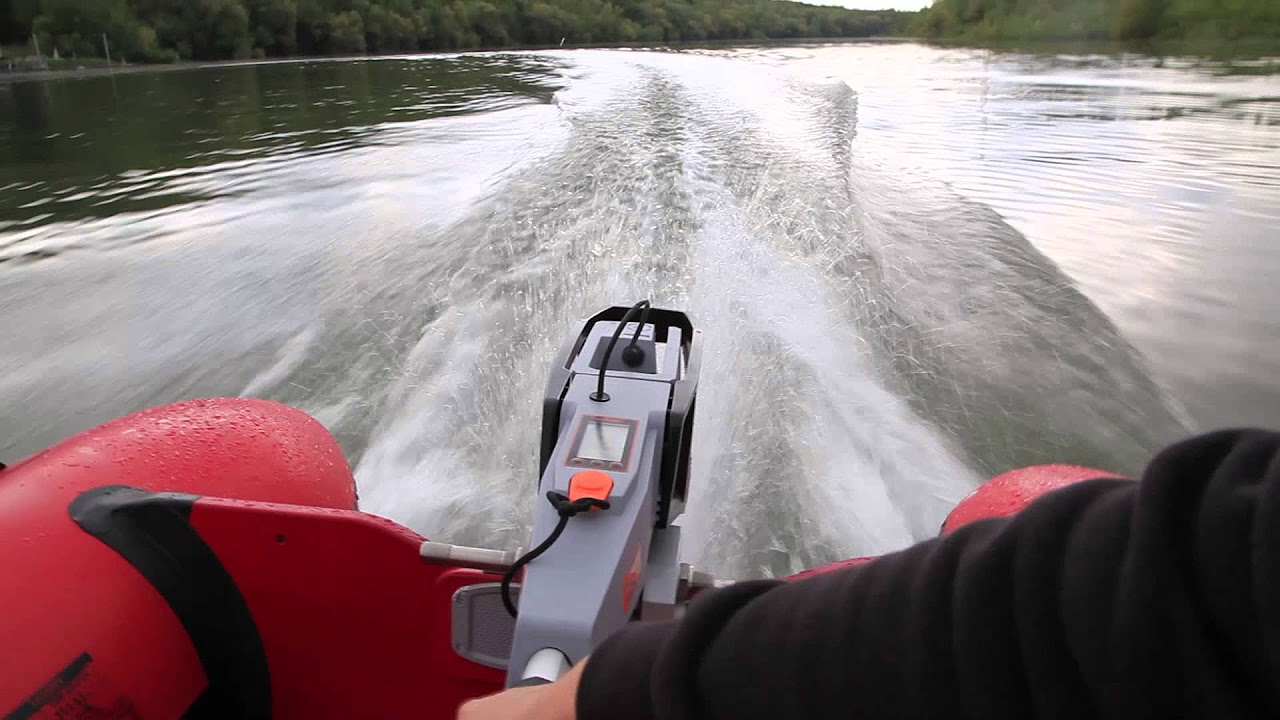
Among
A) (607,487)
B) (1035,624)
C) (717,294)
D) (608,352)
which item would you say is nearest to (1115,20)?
(717,294)

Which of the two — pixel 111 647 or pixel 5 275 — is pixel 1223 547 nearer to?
pixel 111 647

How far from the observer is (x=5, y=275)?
4.09 meters

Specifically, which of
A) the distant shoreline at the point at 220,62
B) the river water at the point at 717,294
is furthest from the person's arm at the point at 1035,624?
the distant shoreline at the point at 220,62

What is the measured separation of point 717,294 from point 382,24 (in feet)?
95.4

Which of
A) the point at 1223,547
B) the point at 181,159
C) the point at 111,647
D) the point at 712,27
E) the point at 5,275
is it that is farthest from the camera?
the point at 712,27

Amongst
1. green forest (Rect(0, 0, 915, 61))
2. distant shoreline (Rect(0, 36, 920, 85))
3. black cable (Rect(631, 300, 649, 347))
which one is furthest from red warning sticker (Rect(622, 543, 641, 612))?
green forest (Rect(0, 0, 915, 61))

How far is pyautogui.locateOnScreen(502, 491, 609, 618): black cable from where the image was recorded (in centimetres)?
99

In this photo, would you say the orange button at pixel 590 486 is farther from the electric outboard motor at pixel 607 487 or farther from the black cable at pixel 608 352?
the black cable at pixel 608 352

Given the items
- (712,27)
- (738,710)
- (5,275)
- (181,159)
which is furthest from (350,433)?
(712,27)

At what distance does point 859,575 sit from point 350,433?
87.5 inches

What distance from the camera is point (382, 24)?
28391mm

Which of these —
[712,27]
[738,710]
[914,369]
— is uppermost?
[712,27]

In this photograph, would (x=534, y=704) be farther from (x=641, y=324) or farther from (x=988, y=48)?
(x=988, y=48)

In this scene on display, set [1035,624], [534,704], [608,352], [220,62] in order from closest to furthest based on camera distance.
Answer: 1. [1035,624]
2. [534,704]
3. [608,352]
4. [220,62]
